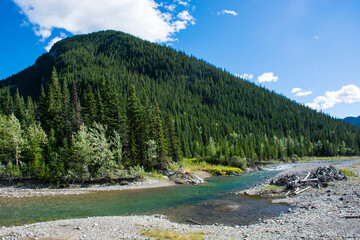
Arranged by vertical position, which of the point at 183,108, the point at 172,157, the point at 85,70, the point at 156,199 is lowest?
the point at 156,199

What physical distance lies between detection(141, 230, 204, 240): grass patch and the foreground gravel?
401 millimetres

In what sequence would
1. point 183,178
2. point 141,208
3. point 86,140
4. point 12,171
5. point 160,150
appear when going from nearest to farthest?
point 141,208 < point 12,171 < point 86,140 < point 183,178 < point 160,150

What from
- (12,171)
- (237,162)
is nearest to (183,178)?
(12,171)

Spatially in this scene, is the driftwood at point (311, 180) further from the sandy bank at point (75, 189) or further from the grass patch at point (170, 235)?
the sandy bank at point (75, 189)

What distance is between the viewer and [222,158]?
7681 centimetres

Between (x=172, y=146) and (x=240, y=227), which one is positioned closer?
(x=240, y=227)

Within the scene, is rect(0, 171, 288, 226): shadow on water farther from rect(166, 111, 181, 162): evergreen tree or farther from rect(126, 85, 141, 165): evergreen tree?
rect(166, 111, 181, 162): evergreen tree

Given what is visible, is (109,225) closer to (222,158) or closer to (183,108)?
(222,158)

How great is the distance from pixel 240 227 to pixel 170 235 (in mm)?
5540

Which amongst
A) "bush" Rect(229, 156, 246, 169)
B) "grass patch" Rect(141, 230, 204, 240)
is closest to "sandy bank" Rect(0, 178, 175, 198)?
"grass patch" Rect(141, 230, 204, 240)

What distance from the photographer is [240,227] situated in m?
15.5

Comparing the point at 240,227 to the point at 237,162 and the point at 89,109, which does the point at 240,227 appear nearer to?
the point at 89,109

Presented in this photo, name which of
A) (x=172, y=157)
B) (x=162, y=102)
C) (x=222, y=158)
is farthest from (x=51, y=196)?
(x=162, y=102)

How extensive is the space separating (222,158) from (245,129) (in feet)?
366
